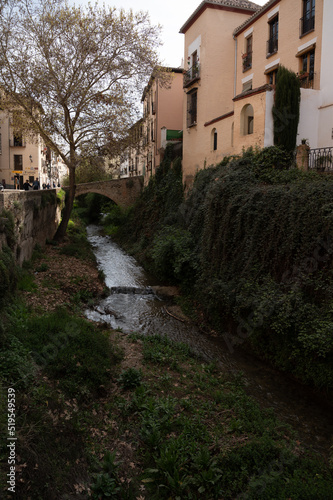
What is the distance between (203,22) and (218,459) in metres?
20.1

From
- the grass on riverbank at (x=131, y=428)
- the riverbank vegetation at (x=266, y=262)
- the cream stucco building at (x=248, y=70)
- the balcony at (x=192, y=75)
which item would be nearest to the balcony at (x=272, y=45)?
the cream stucco building at (x=248, y=70)

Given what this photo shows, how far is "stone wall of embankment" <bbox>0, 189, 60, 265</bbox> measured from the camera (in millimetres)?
10031

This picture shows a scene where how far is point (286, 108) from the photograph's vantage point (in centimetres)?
1254

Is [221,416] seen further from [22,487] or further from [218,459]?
[22,487]

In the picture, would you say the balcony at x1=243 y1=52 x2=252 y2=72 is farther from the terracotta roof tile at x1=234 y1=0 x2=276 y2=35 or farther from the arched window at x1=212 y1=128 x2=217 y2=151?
the arched window at x1=212 y1=128 x2=217 y2=151

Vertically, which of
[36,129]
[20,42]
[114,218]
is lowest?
[114,218]

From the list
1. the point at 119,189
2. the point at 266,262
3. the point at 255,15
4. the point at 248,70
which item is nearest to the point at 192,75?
the point at 248,70

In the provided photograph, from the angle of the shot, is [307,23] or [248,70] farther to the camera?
[248,70]

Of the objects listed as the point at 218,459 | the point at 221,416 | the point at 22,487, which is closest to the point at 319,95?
the point at 221,416

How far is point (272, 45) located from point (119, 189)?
55.9 ft

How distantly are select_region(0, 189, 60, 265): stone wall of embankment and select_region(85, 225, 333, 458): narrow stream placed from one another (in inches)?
127

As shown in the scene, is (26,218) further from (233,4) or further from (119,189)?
(119,189)

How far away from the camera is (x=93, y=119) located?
666 inches

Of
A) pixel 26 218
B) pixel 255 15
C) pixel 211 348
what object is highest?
pixel 255 15
